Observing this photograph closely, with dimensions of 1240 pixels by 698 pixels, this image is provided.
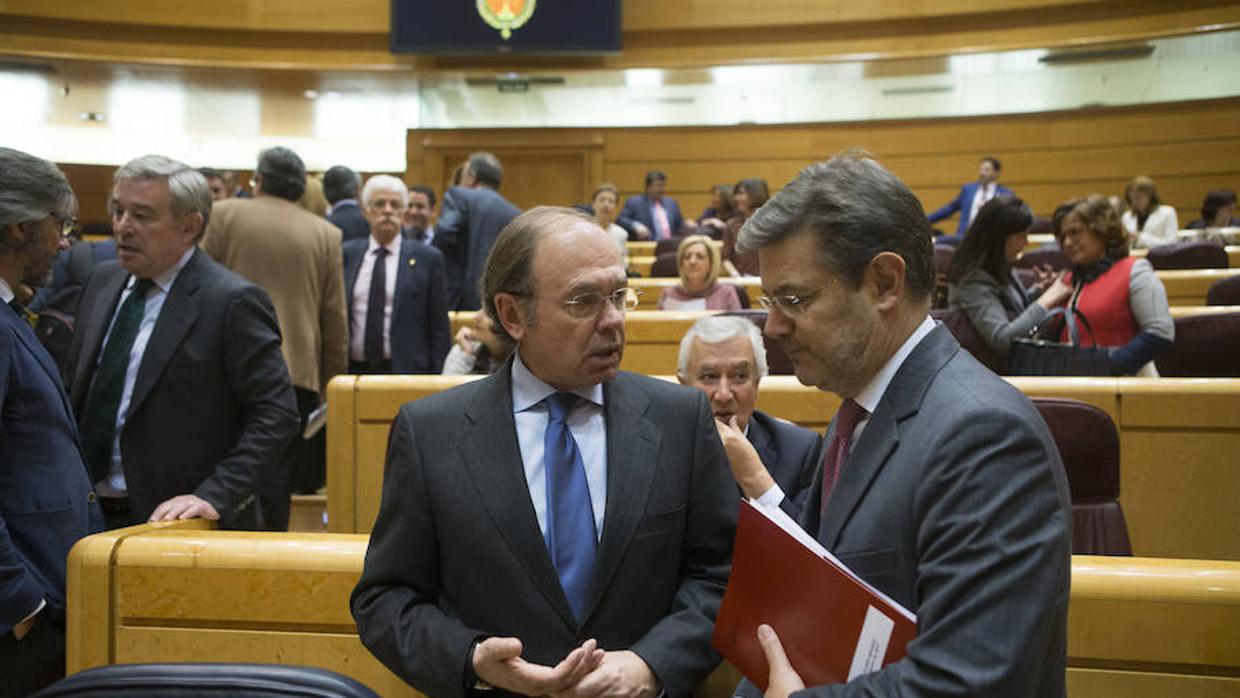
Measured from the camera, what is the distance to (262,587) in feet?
6.86

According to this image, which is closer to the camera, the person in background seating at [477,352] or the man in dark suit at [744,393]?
the man in dark suit at [744,393]

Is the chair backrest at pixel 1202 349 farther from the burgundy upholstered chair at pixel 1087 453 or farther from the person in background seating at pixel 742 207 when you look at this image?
the person in background seating at pixel 742 207

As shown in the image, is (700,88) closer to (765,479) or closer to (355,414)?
(355,414)

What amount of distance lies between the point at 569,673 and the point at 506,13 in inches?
463

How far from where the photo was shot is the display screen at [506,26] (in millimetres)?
12508

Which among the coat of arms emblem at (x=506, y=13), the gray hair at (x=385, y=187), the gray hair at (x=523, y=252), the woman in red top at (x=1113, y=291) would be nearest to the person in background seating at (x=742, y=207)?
the gray hair at (x=385, y=187)

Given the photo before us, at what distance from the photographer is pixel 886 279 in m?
1.42

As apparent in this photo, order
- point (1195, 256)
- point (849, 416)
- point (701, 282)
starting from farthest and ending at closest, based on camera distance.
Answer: point (1195, 256) → point (701, 282) → point (849, 416)

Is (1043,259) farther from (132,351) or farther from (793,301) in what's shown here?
(793,301)

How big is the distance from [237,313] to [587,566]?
144 cm

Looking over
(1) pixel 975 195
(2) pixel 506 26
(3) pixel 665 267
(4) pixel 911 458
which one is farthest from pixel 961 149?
(4) pixel 911 458

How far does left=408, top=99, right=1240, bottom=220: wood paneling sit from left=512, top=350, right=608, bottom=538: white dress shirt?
1105 centimetres

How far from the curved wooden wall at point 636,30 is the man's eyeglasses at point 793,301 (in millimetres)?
11247

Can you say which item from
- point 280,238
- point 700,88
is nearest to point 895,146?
point 700,88
